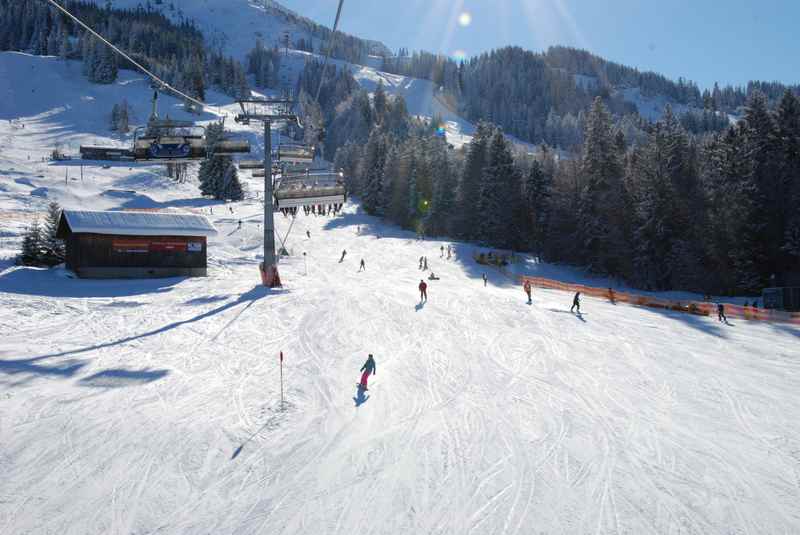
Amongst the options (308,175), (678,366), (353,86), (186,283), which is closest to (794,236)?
(678,366)

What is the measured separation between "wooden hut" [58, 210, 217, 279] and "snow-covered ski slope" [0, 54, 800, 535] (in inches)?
79.1

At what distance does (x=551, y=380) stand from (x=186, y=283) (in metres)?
20.0

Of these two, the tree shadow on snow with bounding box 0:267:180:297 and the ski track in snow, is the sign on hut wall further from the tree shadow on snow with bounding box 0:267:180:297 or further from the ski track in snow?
the ski track in snow

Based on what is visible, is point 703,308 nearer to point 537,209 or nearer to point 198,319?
point 198,319

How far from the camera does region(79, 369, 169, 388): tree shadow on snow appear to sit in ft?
40.7

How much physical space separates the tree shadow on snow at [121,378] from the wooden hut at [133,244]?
1563 centimetres

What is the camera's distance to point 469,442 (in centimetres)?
1071

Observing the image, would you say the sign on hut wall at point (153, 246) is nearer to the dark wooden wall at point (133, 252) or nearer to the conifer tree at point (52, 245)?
the dark wooden wall at point (133, 252)

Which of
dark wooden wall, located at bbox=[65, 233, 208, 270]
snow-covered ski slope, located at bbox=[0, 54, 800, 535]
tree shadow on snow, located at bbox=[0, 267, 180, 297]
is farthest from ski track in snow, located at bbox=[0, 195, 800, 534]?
dark wooden wall, located at bbox=[65, 233, 208, 270]

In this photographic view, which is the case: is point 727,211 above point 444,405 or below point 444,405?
above

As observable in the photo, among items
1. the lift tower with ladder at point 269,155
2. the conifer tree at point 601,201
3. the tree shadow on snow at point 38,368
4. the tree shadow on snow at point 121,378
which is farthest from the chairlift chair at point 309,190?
the conifer tree at point 601,201

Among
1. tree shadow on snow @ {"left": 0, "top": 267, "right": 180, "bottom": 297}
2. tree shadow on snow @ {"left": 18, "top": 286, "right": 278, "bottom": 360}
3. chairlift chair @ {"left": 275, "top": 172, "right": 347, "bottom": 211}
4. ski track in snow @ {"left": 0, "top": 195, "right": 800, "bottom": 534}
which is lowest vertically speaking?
tree shadow on snow @ {"left": 0, "top": 267, "right": 180, "bottom": 297}

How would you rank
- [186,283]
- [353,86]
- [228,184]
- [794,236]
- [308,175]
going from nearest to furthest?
[308,175] → [186,283] → [794,236] → [228,184] → [353,86]

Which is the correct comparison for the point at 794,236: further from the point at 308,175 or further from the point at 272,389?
the point at 272,389
